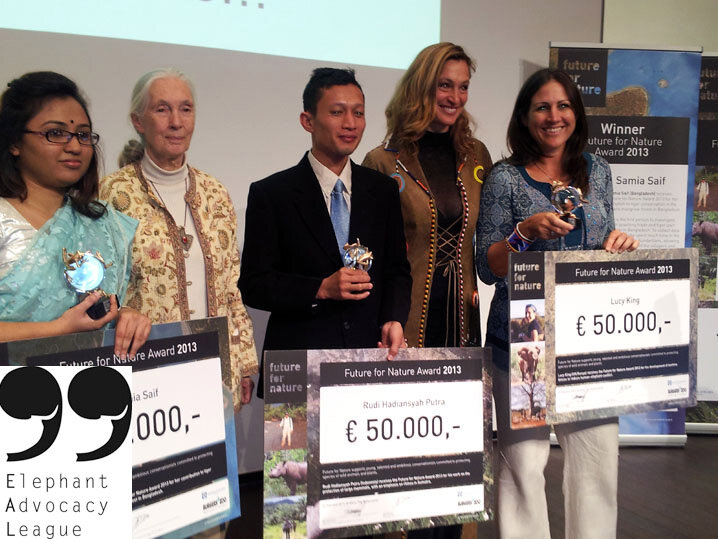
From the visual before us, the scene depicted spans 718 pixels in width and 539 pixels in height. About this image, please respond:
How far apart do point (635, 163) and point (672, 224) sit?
0.48 meters

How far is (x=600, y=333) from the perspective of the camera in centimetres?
200

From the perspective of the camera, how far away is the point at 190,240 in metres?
2.04

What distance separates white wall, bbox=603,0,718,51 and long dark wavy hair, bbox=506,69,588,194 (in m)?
3.03

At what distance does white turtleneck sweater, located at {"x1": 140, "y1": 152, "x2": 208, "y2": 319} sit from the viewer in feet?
6.67

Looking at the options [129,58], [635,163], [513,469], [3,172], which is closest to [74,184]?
[3,172]

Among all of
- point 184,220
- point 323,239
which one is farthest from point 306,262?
point 184,220

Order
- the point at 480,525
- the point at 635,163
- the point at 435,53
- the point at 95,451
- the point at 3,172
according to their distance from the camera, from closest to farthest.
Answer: the point at 95,451 → the point at 3,172 → the point at 435,53 → the point at 480,525 → the point at 635,163

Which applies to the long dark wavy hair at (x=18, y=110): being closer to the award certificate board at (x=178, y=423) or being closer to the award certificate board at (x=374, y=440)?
the award certificate board at (x=178, y=423)

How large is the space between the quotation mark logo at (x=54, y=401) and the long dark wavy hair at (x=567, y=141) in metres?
1.48

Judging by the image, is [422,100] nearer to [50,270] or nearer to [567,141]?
[567,141]

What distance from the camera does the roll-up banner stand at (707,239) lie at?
4.50m

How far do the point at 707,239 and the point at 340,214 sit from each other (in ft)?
11.5

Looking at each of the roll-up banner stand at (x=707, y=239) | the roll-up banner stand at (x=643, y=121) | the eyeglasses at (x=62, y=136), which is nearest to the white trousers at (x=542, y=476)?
the eyeglasses at (x=62, y=136)

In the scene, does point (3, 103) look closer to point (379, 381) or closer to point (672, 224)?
point (379, 381)
